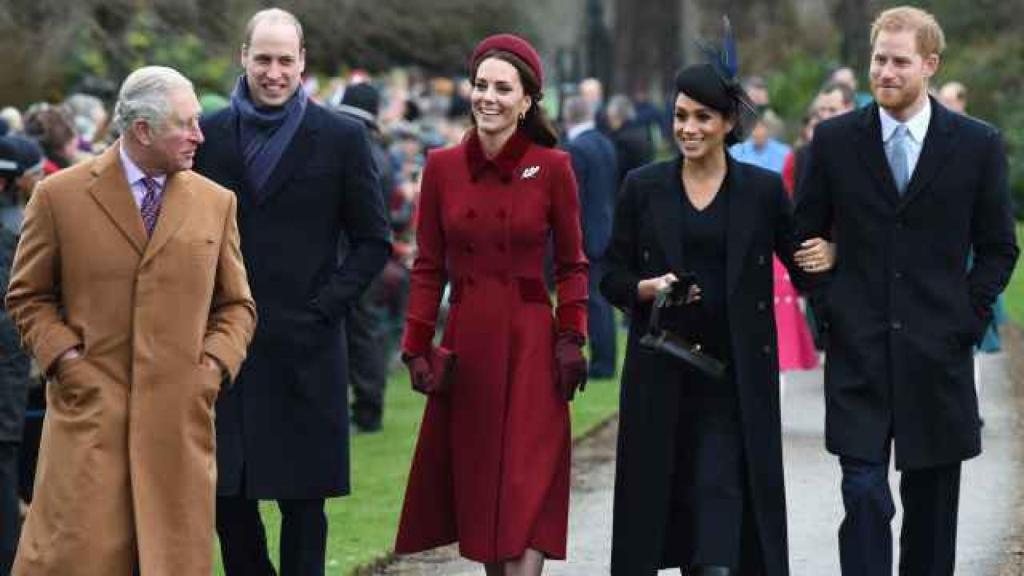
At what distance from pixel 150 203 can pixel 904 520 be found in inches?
117

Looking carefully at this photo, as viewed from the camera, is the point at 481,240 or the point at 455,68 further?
the point at 455,68

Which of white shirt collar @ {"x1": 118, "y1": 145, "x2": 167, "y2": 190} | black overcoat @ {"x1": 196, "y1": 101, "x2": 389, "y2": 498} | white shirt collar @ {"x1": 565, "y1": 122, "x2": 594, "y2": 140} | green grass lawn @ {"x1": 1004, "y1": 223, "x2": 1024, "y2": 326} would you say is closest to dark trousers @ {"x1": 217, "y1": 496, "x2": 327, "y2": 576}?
black overcoat @ {"x1": 196, "y1": 101, "x2": 389, "y2": 498}

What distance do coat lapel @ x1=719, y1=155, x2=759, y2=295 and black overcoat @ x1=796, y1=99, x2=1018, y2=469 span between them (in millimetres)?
251

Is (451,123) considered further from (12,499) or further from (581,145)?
(12,499)

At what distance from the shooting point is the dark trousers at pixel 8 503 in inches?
362

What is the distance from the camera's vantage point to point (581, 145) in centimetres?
→ 1847

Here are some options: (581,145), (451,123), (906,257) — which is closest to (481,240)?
(906,257)

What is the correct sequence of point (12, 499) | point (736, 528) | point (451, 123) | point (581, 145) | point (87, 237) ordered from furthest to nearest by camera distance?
1. point (451, 123)
2. point (581, 145)
3. point (12, 499)
4. point (736, 528)
5. point (87, 237)

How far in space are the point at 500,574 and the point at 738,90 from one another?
1.81 metres

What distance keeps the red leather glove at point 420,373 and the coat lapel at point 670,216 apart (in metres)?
0.89

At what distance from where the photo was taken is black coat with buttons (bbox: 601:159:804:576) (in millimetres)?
8633

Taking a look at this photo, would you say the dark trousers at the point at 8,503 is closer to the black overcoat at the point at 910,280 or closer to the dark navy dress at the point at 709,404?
the dark navy dress at the point at 709,404

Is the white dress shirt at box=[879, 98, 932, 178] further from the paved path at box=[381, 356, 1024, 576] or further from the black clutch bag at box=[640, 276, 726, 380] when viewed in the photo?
the paved path at box=[381, 356, 1024, 576]

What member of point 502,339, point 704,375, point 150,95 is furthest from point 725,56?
point 150,95
